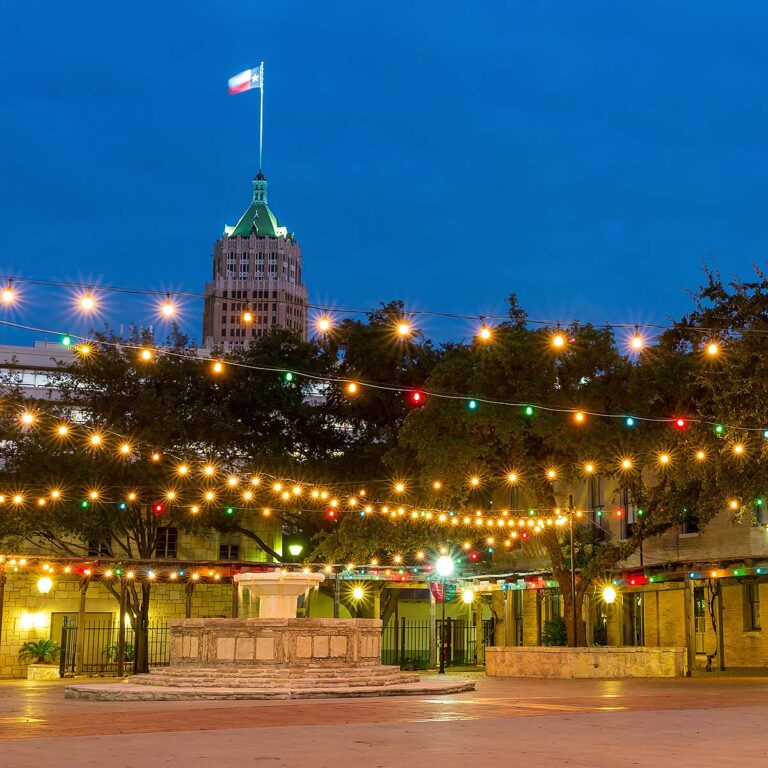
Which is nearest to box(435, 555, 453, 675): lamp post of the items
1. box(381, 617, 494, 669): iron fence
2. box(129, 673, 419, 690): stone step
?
box(381, 617, 494, 669): iron fence

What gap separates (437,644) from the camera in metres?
41.9

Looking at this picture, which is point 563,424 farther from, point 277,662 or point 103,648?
point 103,648

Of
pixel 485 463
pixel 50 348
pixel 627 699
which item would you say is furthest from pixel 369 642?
pixel 50 348

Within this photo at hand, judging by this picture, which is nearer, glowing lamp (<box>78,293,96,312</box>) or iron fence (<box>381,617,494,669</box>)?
glowing lamp (<box>78,293,96,312</box>)

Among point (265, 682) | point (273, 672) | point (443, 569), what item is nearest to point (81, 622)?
point (443, 569)

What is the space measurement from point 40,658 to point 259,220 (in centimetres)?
15320

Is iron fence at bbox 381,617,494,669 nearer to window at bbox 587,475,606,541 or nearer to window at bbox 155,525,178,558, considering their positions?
window at bbox 587,475,606,541

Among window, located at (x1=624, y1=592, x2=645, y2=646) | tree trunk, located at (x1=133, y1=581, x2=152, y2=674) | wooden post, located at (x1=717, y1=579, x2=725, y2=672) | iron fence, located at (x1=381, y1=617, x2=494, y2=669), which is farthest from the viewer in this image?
iron fence, located at (x1=381, y1=617, x2=494, y2=669)

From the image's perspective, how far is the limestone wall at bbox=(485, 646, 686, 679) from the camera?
28.9m

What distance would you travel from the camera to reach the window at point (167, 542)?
45.8 metres

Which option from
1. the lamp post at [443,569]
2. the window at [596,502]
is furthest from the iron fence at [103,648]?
the window at [596,502]

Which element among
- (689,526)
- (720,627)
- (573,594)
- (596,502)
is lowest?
(720,627)

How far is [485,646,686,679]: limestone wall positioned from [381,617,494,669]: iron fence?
10812mm

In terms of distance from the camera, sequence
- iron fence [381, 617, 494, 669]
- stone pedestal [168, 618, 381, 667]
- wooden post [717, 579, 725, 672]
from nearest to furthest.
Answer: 1. stone pedestal [168, 618, 381, 667]
2. wooden post [717, 579, 725, 672]
3. iron fence [381, 617, 494, 669]
